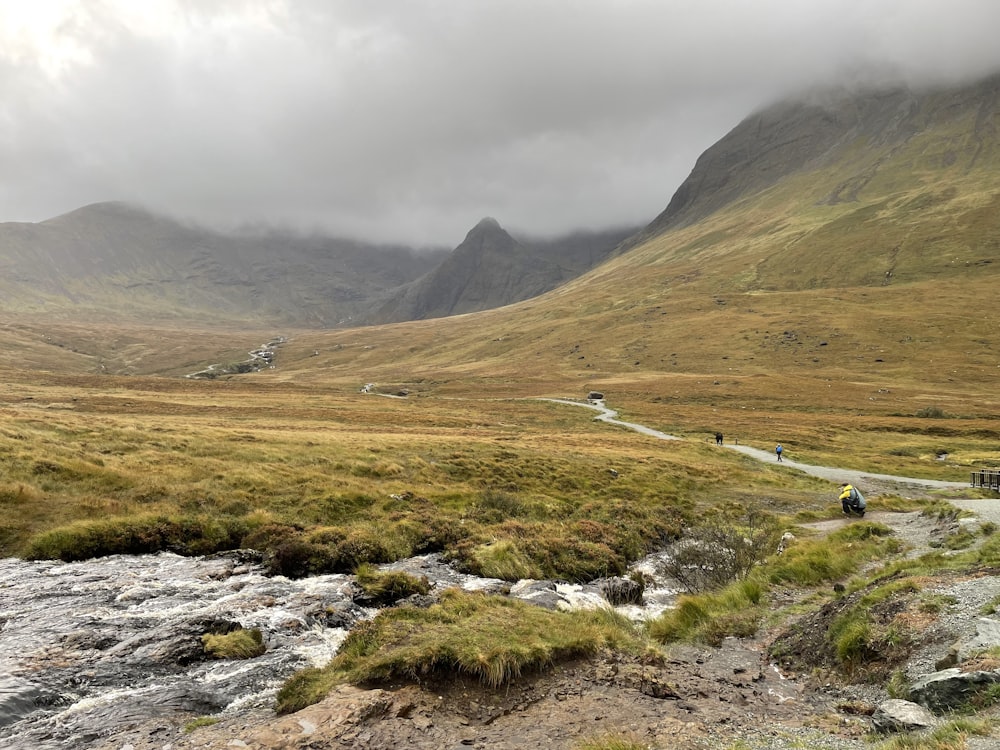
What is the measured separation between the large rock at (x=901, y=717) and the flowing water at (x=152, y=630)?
30.5ft

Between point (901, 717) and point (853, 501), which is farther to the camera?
point (853, 501)

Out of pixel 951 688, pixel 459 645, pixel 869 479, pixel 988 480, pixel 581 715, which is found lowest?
pixel 869 479


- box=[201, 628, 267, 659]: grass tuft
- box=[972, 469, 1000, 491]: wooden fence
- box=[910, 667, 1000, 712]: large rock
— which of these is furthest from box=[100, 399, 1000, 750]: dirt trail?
box=[972, 469, 1000, 491]: wooden fence

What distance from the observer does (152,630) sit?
554 inches

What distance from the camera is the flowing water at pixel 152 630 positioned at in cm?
1066

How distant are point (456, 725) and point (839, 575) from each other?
14375 mm

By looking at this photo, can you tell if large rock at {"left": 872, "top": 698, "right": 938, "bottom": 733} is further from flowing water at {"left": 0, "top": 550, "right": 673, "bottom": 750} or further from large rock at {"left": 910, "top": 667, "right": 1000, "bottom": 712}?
flowing water at {"left": 0, "top": 550, "right": 673, "bottom": 750}

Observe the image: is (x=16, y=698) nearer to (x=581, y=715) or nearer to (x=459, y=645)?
(x=459, y=645)

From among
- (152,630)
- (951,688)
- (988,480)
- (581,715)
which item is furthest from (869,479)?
(152,630)

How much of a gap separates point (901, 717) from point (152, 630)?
1608 cm

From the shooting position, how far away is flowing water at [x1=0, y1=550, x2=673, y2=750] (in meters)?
10.7

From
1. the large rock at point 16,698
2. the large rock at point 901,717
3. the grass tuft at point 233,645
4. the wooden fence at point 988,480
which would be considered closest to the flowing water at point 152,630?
the large rock at point 16,698

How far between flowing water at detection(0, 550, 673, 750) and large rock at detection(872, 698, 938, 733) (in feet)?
30.5

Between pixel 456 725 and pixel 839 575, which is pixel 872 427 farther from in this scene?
pixel 456 725
